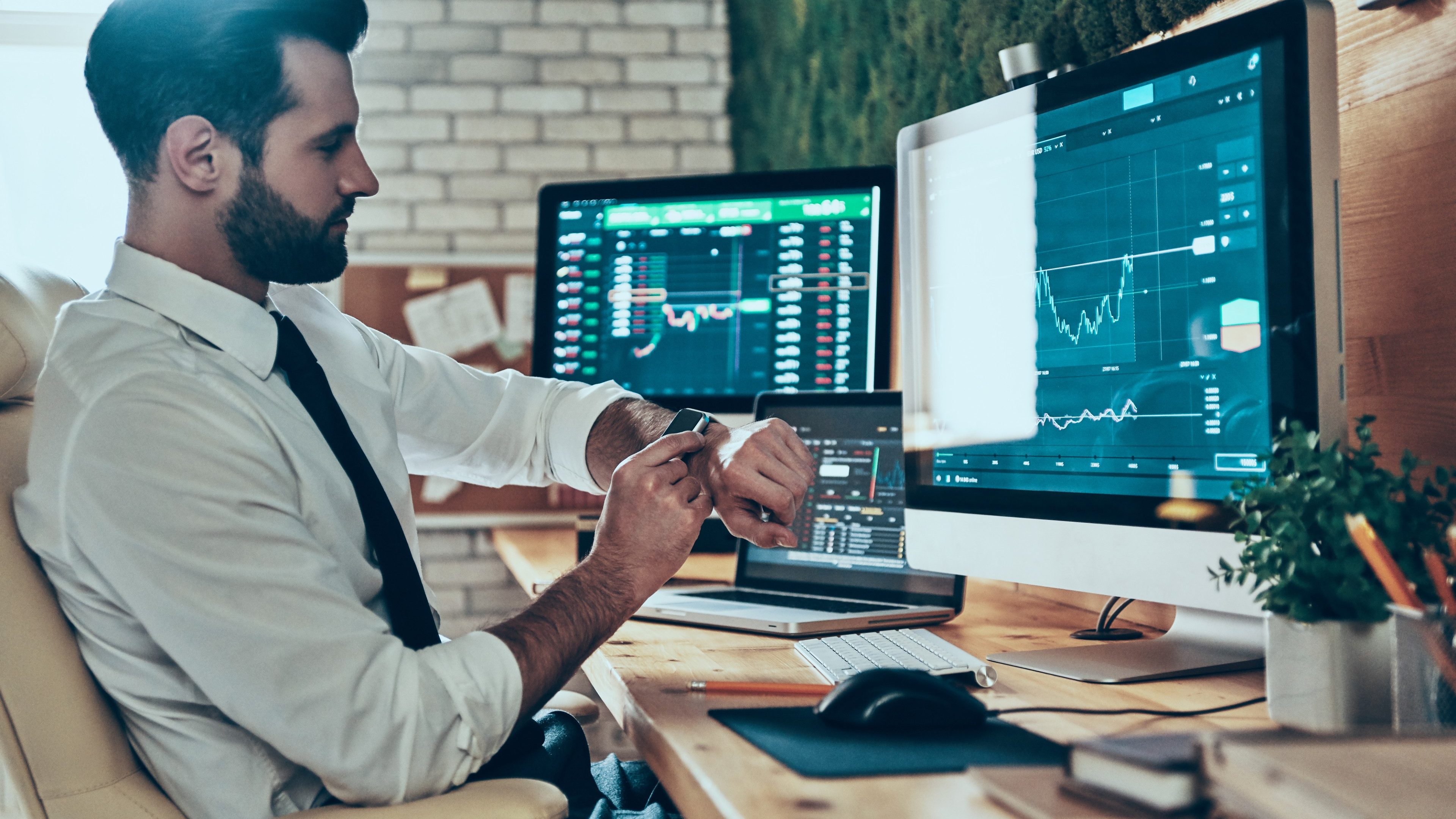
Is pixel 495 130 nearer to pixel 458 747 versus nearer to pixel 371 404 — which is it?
pixel 371 404

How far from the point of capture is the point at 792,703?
2.76ft

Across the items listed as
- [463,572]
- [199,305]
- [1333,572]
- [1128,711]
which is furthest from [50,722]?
[463,572]

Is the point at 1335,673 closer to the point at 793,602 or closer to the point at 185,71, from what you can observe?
the point at 793,602

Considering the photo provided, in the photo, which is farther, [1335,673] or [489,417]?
[489,417]

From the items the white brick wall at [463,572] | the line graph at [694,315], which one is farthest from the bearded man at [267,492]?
the white brick wall at [463,572]

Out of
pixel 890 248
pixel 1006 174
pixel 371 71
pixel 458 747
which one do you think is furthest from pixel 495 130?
pixel 458 747

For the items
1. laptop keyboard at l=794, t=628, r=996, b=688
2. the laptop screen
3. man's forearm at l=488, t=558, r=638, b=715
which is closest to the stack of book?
laptop keyboard at l=794, t=628, r=996, b=688

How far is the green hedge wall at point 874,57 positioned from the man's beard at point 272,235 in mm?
886

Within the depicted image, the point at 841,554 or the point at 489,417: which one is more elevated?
the point at 489,417

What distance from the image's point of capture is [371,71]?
10.00 feet

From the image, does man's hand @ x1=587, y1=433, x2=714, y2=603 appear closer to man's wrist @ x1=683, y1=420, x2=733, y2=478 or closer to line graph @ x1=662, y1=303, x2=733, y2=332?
man's wrist @ x1=683, y1=420, x2=733, y2=478

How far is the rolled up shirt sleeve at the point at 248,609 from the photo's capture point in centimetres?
76

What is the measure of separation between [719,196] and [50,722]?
46.4 inches

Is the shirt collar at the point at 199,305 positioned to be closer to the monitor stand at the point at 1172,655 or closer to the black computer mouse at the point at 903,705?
the black computer mouse at the point at 903,705
